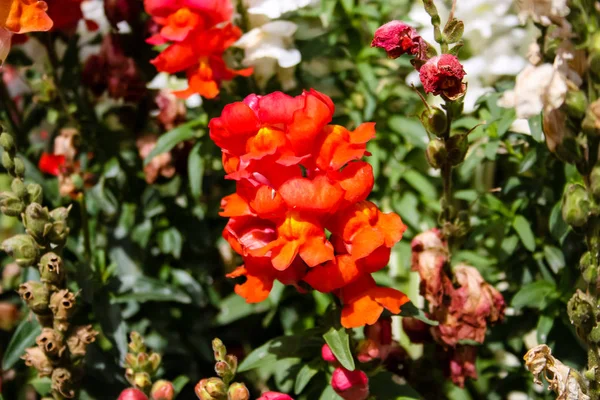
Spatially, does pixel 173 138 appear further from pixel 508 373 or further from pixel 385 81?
pixel 508 373

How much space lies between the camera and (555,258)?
112 cm

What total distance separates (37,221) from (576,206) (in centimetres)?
64

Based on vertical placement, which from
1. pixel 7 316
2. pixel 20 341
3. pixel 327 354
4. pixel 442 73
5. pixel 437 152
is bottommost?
pixel 7 316

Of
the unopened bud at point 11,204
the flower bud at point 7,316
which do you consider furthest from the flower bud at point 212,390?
the flower bud at point 7,316

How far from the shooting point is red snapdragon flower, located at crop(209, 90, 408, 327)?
2.67 ft

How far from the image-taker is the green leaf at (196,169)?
3.97 feet

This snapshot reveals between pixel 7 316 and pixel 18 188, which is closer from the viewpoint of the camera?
pixel 18 188

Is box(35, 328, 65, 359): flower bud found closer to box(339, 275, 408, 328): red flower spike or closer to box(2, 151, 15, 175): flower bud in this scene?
box(2, 151, 15, 175): flower bud

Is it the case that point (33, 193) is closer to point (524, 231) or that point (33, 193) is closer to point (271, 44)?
point (271, 44)

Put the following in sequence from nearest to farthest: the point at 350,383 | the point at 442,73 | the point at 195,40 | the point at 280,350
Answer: the point at 442,73 < the point at 350,383 < the point at 280,350 < the point at 195,40

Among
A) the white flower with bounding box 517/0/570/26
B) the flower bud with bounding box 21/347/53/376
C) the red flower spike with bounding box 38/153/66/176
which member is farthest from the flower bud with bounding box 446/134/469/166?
the red flower spike with bounding box 38/153/66/176

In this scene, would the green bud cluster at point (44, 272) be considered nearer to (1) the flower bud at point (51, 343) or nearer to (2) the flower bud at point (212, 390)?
(1) the flower bud at point (51, 343)

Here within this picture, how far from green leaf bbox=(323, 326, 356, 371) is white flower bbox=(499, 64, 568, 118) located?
1.28 feet

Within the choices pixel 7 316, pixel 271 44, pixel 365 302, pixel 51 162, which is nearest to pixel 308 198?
pixel 365 302
